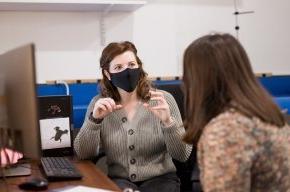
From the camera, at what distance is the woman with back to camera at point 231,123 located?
0.95 meters

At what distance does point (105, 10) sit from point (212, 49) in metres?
2.32

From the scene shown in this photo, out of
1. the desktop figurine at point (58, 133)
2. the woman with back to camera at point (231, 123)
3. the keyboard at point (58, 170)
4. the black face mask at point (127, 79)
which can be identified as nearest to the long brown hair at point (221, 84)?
the woman with back to camera at point (231, 123)

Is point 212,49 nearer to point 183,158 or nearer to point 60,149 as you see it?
point 183,158

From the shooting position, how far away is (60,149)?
1.87 meters

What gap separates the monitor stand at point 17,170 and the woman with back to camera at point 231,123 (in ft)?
2.39

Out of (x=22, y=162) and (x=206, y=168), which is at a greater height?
(x=206, y=168)

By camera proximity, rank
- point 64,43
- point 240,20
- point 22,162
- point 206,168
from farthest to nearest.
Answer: point 240,20, point 64,43, point 22,162, point 206,168

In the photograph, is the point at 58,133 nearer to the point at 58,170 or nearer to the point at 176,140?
the point at 58,170

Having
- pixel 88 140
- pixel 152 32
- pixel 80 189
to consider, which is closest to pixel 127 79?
pixel 88 140

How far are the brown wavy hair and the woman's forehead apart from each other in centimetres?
1

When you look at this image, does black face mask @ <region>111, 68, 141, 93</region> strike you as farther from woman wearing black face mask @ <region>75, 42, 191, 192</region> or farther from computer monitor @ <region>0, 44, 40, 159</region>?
computer monitor @ <region>0, 44, 40, 159</region>

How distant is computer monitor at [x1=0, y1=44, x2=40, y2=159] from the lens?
1026mm

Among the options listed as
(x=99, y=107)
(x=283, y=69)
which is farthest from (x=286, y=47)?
(x=99, y=107)

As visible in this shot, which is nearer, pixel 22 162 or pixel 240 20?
pixel 22 162
